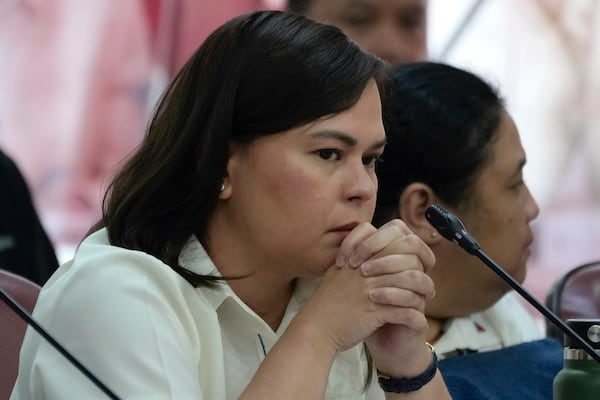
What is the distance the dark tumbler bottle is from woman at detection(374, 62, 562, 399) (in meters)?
0.56

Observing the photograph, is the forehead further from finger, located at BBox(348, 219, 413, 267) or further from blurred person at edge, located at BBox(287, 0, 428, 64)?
blurred person at edge, located at BBox(287, 0, 428, 64)

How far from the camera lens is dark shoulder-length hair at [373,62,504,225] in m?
2.00

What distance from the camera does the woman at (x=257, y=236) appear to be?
142 cm

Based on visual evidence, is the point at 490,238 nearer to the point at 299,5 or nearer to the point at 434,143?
the point at 434,143

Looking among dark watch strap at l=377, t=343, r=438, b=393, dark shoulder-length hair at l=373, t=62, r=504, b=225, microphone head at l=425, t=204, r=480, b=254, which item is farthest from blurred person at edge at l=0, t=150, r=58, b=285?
microphone head at l=425, t=204, r=480, b=254

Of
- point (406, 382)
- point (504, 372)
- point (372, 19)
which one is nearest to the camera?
point (406, 382)

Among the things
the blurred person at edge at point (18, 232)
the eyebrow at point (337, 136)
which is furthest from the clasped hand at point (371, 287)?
the blurred person at edge at point (18, 232)

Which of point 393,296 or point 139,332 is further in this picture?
point 393,296

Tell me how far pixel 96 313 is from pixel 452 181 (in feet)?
2.62

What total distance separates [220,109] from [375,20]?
4.32 ft

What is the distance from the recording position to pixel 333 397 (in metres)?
1.65

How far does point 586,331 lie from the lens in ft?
4.58

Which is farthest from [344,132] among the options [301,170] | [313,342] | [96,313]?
[96,313]

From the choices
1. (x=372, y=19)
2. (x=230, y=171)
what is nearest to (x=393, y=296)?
(x=230, y=171)
